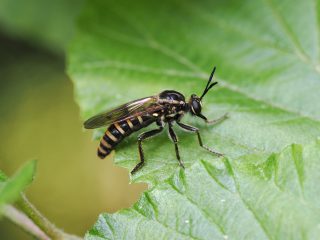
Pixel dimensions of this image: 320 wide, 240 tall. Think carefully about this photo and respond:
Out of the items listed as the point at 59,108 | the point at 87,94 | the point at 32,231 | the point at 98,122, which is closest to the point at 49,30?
the point at 59,108

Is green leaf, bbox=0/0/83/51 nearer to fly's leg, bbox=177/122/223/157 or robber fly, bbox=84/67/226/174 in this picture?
robber fly, bbox=84/67/226/174

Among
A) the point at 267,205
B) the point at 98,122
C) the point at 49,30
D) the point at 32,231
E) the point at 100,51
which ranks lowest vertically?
A: the point at 267,205

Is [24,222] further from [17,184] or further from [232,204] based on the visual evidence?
[232,204]

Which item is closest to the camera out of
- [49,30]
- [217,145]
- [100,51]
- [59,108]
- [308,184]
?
[308,184]

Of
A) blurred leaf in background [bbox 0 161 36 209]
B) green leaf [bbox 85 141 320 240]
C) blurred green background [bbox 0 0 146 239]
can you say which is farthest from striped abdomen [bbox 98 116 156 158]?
blurred green background [bbox 0 0 146 239]

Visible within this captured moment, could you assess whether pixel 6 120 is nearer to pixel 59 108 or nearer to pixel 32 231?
pixel 59 108

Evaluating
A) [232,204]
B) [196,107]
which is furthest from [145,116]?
[232,204]

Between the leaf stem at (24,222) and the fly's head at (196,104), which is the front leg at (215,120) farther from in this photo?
the leaf stem at (24,222)

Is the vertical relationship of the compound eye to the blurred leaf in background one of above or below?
above

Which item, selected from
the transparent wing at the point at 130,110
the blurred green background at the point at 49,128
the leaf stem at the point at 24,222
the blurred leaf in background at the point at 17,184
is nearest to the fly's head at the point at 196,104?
the transparent wing at the point at 130,110

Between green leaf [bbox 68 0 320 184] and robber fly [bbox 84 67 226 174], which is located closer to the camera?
green leaf [bbox 68 0 320 184]
